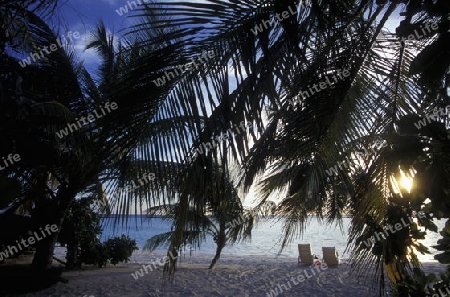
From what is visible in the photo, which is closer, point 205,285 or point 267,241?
point 205,285

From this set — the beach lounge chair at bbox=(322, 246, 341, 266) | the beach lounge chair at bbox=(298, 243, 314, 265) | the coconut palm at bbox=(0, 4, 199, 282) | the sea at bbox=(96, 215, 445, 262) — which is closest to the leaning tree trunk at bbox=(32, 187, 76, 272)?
the coconut palm at bbox=(0, 4, 199, 282)

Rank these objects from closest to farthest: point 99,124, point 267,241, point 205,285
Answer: point 99,124 → point 205,285 → point 267,241

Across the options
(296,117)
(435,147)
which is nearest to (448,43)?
(435,147)

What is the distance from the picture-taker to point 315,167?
3.33 meters

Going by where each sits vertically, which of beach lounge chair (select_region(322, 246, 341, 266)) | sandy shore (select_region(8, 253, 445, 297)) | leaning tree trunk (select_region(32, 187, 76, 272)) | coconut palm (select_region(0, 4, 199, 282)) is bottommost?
sandy shore (select_region(8, 253, 445, 297))

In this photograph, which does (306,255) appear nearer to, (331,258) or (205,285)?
(331,258)

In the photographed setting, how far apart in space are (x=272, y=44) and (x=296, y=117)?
0.95 metres

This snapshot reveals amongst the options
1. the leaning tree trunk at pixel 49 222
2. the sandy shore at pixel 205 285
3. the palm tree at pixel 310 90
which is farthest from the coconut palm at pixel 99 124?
the sandy shore at pixel 205 285

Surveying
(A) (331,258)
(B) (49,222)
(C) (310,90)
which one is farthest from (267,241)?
(C) (310,90)

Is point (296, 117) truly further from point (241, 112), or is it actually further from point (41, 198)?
point (41, 198)

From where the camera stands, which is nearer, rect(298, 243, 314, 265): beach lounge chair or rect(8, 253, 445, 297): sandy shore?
rect(8, 253, 445, 297): sandy shore

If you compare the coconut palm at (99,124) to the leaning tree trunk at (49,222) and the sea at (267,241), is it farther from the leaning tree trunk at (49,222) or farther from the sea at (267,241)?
the leaning tree trunk at (49,222)

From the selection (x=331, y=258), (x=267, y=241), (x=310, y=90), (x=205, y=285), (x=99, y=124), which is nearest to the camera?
(x=99, y=124)

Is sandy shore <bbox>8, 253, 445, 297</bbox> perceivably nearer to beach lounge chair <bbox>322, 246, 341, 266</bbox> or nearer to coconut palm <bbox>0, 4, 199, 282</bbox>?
beach lounge chair <bbox>322, 246, 341, 266</bbox>
